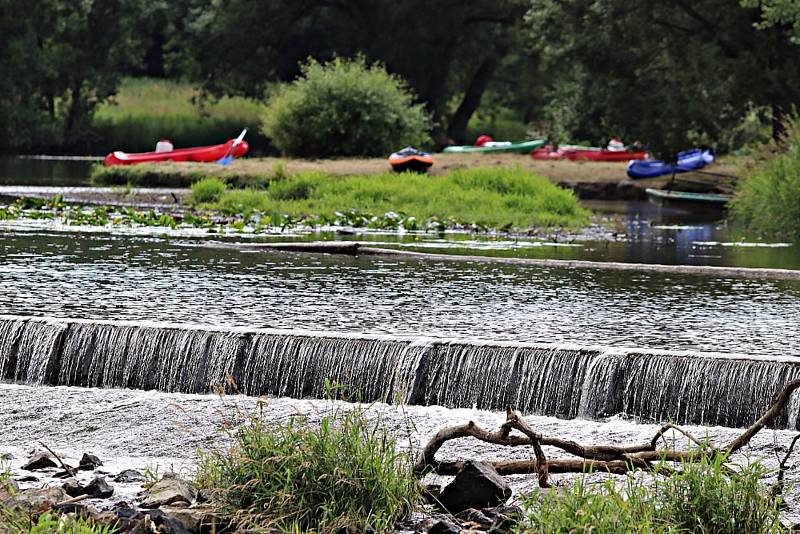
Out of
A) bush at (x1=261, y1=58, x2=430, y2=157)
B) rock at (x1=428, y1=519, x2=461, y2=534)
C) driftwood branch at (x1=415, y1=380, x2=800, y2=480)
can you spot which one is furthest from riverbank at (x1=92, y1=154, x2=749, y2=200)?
rock at (x1=428, y1=519, x2=461, y2=534)

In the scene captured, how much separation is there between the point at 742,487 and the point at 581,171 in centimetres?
2969

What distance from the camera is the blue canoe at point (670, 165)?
35.3 meters

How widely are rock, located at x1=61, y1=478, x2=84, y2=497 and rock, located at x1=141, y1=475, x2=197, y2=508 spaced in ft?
1.30

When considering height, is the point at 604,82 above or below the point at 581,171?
above

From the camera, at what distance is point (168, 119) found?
60.4 m

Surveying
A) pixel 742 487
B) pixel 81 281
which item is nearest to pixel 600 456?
pixel 742 487

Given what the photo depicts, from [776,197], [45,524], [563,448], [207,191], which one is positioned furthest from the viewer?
[207,191]

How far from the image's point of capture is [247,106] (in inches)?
2542

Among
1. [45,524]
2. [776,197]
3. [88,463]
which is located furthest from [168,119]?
[45,524]

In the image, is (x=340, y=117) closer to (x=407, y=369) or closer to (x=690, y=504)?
(x=407, y=369)

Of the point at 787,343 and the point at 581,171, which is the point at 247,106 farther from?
the point at 787,343

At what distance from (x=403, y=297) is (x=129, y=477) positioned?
5749mm

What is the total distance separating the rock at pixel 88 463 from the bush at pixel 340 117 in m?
29.0

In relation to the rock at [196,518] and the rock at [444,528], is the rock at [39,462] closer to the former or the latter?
the rock at [196,518]
